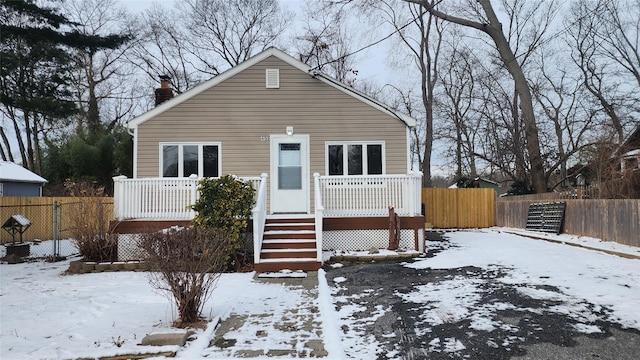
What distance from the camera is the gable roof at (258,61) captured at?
36.6 ft

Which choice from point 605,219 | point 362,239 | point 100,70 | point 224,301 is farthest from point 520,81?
point 100,70

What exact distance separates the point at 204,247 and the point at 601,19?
93.3 feet

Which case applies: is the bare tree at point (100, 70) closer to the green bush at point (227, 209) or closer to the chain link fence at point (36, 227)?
the chain link fence at point (36, 227)

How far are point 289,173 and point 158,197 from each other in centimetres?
354

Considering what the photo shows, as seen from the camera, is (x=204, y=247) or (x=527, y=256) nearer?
(x=204, y=247)

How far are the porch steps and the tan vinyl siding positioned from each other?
2214 mm

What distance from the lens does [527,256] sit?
8.52 m

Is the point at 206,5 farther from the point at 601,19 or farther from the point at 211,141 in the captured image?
the point at 601,19

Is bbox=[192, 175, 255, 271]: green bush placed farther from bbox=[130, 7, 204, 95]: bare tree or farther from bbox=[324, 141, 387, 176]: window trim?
bbox=[130, 7, 204, 95]: bare tree

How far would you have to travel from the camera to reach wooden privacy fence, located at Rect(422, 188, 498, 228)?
18.1 metres

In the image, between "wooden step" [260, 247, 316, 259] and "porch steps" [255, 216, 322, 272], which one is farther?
"wooden step" [260, 247, 316, 259]

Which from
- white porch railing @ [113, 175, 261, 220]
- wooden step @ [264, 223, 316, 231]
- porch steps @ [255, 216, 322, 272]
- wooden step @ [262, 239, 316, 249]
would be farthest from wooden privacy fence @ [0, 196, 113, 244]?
wooden step @ [262, 239, 316, 249]

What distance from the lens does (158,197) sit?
917 centimetres

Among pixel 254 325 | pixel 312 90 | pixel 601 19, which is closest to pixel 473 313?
pixel 254 325
